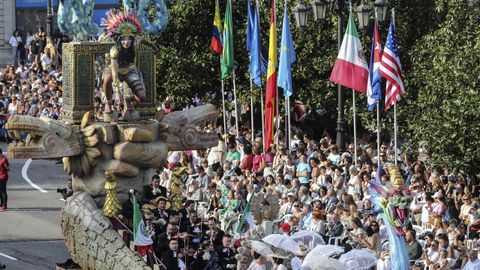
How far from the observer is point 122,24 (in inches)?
1252

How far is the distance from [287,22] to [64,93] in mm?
8936

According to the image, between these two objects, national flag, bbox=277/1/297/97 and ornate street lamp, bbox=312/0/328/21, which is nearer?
ornate street lamp, bbox=312/0/328/21

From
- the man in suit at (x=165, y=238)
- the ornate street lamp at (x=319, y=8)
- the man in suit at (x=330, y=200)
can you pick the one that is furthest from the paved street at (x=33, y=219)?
the ornate street lamp at (x=319, y=8)

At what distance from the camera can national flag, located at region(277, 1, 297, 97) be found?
4003 centimetres

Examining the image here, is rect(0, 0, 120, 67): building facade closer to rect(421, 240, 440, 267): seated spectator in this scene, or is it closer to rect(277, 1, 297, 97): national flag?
rect(277, 1, 297, 97): national flag

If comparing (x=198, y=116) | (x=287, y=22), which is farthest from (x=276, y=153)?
(x=198, y=116)

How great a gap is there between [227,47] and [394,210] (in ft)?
45.9

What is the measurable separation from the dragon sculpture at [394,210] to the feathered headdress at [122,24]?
5247 mm

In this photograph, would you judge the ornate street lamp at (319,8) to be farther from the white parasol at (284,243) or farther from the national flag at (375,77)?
the white parasol at (284,243)

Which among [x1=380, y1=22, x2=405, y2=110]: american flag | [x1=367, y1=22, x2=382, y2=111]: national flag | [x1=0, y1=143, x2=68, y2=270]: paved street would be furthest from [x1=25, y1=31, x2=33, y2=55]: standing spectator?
[x1=380, y1=22, x2=405, y2=110]: american flag

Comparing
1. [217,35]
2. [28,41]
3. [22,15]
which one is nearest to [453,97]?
[217,35]

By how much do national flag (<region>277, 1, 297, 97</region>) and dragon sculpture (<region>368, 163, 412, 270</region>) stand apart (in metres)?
7.11

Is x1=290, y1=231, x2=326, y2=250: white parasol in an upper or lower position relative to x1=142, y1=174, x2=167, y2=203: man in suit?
lower

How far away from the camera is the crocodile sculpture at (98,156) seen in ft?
101
